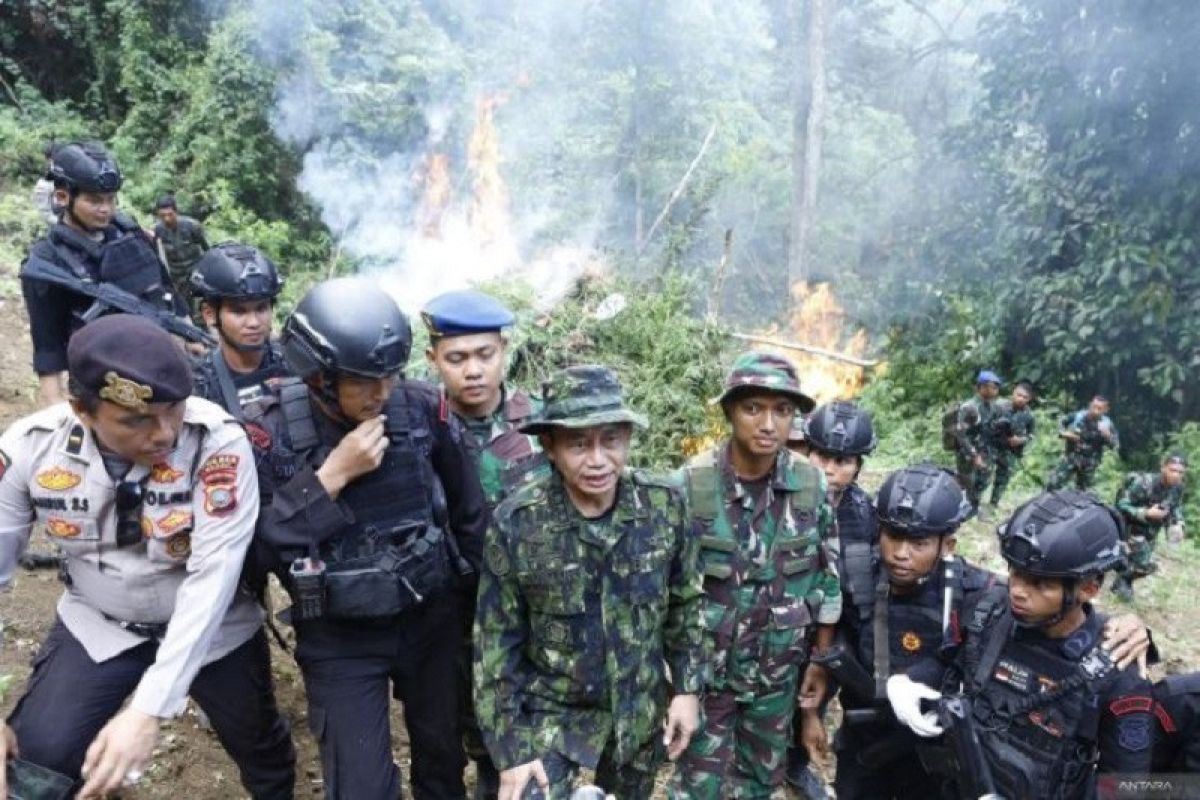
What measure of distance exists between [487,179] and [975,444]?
950 cm

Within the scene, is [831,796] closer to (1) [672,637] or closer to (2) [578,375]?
(1) [672,637]

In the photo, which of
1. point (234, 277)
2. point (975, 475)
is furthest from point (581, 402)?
point (975, 475)

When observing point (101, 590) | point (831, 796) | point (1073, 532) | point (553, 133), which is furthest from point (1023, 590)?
point (553, 133)

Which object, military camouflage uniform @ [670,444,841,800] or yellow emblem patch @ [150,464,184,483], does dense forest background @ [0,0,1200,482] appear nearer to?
military camouflage uniform @ [670,444,841,800]

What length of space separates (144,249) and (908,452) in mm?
11021

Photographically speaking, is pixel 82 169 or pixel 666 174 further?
pixel 666 174

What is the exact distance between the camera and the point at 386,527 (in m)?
2.88

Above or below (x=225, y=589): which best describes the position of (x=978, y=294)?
below

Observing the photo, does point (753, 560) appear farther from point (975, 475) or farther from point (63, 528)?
point (975, 475)

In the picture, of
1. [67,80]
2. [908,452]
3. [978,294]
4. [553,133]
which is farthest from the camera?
[553,133]

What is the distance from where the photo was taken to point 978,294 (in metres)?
14.7

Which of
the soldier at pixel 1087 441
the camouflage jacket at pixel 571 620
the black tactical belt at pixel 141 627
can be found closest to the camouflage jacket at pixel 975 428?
the soldier at pixel 1087 441

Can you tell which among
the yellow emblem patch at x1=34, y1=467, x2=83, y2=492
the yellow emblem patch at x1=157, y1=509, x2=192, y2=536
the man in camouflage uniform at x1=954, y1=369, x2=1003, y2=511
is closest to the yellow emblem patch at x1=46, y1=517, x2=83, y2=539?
the yellow emblem patch at x1=34, y1=467, x2=83, y2=492

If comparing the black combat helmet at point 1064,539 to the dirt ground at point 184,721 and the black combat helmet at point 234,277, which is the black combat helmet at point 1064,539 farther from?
the black combat helmet at point 234,277
